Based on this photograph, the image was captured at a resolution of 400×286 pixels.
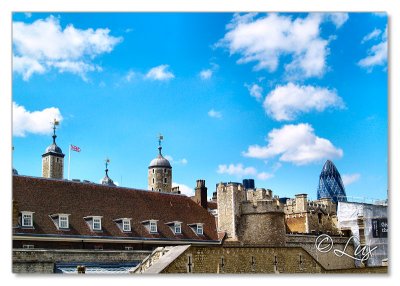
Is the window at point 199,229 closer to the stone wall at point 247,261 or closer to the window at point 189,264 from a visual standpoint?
the stone wall at point 247,261

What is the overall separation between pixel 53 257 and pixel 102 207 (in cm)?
564

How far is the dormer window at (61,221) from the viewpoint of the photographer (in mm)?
28922

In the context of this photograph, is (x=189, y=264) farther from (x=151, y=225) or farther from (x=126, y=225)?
(x=151, y=225)

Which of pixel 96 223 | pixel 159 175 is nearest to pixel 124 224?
pixel 96 223

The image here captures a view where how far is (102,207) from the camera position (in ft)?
104

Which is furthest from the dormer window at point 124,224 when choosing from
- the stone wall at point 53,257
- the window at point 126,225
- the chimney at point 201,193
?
the chimney at point 201,193

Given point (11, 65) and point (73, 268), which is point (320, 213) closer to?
point (73, 268)

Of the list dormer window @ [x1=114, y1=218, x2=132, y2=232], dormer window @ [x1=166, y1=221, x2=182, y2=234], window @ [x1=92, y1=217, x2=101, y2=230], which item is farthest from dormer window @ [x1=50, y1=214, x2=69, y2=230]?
dormer window @ [x1=166, y1=221, x2=182, y2=234]

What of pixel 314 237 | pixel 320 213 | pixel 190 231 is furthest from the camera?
pixel 320 213

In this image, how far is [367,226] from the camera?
1433 inches

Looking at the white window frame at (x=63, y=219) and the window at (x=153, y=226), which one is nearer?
the white window frame at (x=63, y=219)

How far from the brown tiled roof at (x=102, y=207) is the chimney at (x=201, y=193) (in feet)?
4.80
